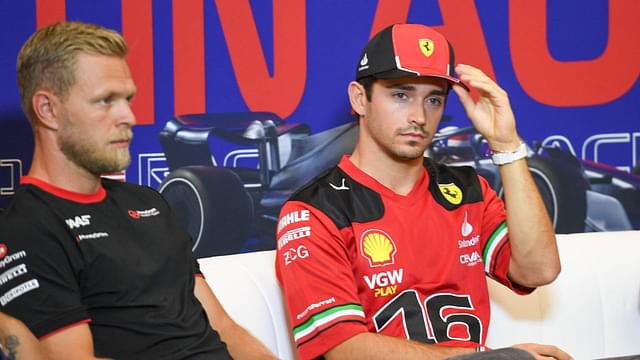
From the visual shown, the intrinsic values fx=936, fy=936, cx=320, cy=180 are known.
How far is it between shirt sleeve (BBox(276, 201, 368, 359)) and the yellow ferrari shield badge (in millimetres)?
331

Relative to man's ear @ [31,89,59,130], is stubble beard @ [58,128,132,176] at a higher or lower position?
lower

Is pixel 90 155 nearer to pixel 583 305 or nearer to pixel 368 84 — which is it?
pixel 368 84

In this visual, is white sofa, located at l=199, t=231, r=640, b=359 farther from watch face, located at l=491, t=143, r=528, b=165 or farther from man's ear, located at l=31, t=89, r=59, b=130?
man's ear, located at l=31, t=89, r=59, b=130

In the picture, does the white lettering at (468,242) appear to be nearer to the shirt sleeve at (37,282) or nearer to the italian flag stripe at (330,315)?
the italian flag stripe at (330,315)

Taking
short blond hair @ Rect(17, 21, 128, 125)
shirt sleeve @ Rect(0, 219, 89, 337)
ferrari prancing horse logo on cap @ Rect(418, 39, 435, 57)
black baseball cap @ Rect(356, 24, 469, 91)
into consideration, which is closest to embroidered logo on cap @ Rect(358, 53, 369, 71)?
black baseball cap @ Rect(356, 24, 469, 91)

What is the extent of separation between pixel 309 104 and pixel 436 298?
2.43 ft

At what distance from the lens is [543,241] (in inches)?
86.6

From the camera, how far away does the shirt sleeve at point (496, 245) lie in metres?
2.28

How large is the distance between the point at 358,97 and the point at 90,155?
744 millimetres

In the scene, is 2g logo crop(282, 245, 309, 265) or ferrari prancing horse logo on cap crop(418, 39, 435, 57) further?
ferrari prancing horse logo on cap crop(418, 39, 435, 57)

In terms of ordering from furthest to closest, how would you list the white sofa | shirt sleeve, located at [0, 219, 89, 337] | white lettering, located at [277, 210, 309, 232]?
1. the white sofa
2. white lettering, located at [277, 210, 309, 232]
3. shirt sleeve, located at [0, 219, 89, 337]

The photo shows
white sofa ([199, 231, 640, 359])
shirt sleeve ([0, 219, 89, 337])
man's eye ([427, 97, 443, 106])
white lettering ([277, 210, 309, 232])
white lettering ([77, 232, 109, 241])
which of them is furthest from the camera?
white sofa ([199, 231, 640, 359])

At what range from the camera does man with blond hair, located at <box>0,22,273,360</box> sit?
64.0 inches

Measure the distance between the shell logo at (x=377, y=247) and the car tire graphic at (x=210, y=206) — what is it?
56cm
